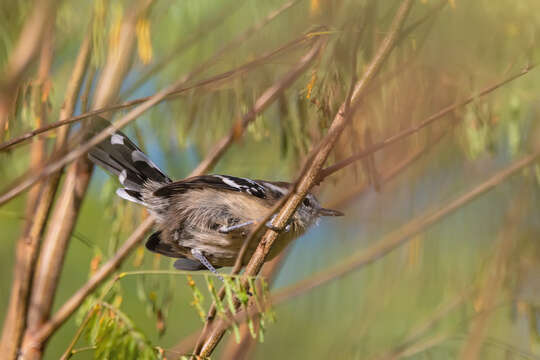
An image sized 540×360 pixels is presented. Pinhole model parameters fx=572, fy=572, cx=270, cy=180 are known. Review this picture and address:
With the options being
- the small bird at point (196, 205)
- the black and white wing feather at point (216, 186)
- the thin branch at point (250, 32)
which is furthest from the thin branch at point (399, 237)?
the thin branch at point (250, 32)

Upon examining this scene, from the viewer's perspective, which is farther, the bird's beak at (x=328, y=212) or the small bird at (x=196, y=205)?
the bird's beak at (x=328, y=212)

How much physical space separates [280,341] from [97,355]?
4.59 ft

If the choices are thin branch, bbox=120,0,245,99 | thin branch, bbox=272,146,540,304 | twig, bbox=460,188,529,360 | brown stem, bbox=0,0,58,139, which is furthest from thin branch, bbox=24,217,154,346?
twig, bbox=460,188,529,360

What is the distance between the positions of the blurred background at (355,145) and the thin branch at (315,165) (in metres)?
0.13

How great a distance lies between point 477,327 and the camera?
2109mm

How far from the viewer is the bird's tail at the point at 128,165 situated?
2215mm

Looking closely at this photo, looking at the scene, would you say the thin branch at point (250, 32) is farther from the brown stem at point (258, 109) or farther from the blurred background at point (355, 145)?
the brown stem at point (258, 109)

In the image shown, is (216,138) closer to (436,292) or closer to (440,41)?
(440,41)

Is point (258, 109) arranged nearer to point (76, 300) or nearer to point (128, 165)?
point (128, 165)

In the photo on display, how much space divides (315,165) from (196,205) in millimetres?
927

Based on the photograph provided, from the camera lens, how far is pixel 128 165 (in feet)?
7.57

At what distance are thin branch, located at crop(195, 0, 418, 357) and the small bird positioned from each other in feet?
2.07

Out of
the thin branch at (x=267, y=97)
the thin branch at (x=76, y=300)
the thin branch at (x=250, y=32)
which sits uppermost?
the thin branch at (x=250, y=32)

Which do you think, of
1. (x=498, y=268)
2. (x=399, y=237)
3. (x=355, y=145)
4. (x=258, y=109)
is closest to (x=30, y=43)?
(x=258, y=109)
